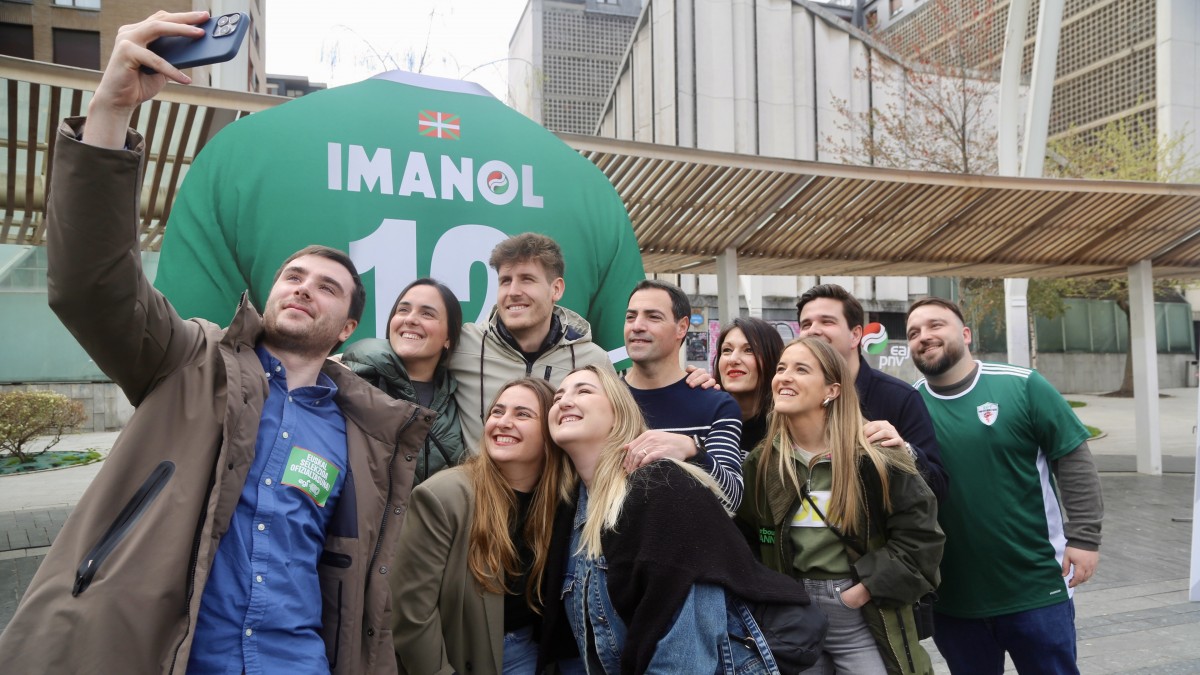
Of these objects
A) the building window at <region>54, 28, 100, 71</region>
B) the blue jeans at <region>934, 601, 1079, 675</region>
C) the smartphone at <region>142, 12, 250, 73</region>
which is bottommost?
the blue jeans at <region>934, 601, 1079, 675</region>

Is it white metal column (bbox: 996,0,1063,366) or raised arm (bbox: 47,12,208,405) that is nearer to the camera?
raised arm (bbox: 47,12,208,405)

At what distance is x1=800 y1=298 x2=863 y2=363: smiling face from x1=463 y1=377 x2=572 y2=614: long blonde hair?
1278 millimetres

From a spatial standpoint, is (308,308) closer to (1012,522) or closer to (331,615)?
(331,615)

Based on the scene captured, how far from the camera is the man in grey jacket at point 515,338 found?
3.07m

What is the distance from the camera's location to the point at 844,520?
2.71m

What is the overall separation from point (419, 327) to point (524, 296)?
0.40 meters

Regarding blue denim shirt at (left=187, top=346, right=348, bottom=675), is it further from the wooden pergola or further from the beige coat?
the wooden pergola

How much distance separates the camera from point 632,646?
2197 mm

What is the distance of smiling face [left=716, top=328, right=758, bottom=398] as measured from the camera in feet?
11.0

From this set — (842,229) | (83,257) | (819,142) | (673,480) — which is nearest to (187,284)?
(83,257)

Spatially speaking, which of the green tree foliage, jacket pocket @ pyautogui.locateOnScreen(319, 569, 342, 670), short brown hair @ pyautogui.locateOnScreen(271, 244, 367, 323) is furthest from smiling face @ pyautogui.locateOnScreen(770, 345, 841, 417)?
the green tree foliage

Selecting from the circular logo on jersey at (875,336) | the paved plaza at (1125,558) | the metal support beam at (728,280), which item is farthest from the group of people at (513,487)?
the circular logo on jersey at (875,336)

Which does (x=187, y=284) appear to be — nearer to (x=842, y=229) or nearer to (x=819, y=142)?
(x=842, y=229)

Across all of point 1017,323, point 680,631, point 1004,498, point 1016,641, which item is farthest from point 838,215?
point 680,631
